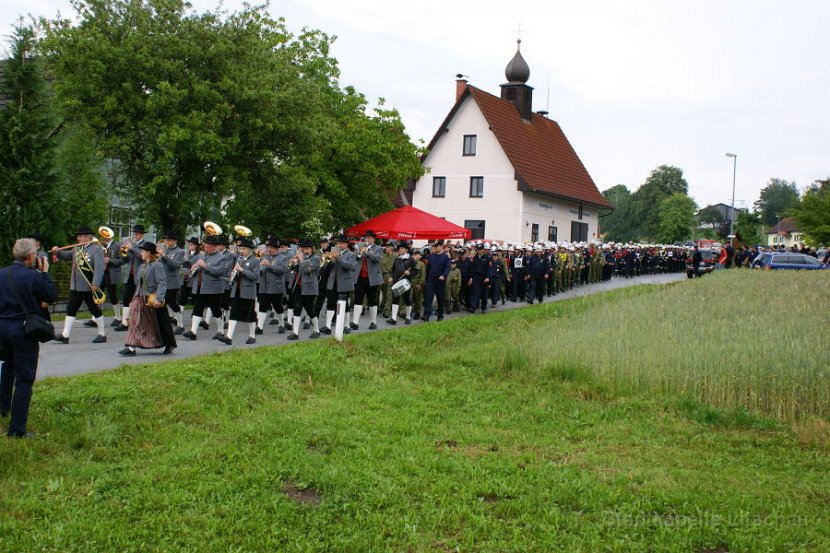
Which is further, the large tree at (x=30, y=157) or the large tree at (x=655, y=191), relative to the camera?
the large tree at (x=655, y=191)

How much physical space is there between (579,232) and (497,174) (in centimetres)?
1044

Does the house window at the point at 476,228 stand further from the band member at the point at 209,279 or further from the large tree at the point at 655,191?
the large tree at the point at 655,191

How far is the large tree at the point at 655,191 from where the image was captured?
112 m

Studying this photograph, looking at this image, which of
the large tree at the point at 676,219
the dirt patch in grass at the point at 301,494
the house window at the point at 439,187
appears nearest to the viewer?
the dirt patch in grass at the point at 301,494

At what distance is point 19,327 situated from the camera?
742 cm

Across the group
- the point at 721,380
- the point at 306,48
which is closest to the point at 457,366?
the point at 721,380

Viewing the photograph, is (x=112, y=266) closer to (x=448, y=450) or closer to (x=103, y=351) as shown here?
(x=103, y=351)

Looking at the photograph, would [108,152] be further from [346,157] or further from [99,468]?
[99,468]

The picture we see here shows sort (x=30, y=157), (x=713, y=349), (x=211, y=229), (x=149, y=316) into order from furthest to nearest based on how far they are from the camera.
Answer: (x=30, y=157) < (x=211, y=229) < (x=149, y=316) < (x=713, y=349)

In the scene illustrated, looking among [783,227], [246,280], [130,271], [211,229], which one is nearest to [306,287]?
[246,280]

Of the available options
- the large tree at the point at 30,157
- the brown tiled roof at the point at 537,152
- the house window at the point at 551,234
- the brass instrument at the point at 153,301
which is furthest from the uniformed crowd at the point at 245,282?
the house window at the point at 551,234

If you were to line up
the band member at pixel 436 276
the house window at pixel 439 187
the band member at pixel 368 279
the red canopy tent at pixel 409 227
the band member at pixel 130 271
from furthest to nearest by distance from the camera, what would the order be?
the house window at pixel 439 187
the red canopy tent at pixel 409 227
the band member at pixel 436 276
the band member at pixel 368 279
the band member at pixel 130 271

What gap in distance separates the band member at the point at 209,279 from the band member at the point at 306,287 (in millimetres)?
1536

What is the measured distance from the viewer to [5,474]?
21.9 feet
